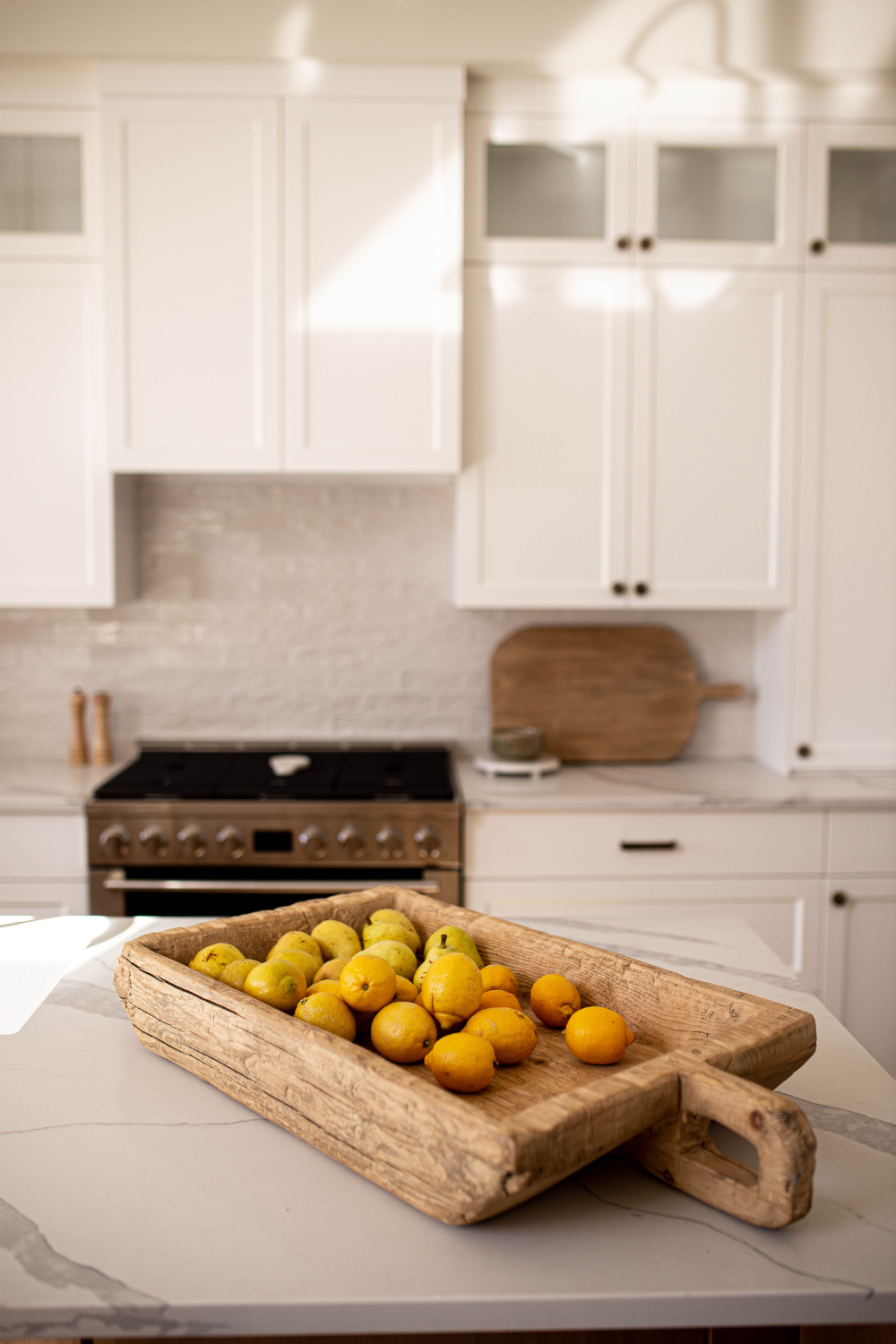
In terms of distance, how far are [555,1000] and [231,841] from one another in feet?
4.98

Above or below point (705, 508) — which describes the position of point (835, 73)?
above

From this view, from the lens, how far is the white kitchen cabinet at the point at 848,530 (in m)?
2.68

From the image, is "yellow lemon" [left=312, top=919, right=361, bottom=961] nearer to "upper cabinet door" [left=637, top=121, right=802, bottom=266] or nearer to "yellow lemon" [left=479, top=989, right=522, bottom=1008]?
"yellow lemon" [left=479, top=989, right=522, bottom=1008]

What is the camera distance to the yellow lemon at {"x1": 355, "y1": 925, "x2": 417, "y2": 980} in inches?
44.1

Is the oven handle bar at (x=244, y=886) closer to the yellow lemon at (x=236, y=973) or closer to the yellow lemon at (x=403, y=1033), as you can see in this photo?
the yellow lemon at (x=236, y=973)

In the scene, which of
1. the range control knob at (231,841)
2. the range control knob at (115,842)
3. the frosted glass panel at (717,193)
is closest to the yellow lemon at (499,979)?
the range control knob at (231,841)

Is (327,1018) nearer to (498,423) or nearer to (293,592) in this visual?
(498,423)

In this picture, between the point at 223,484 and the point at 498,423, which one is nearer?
the point at 498,423

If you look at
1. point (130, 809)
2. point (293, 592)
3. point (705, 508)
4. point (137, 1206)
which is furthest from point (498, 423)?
point (137, 1206)

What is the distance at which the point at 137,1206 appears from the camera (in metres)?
0.83

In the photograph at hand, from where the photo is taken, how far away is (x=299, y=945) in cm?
116

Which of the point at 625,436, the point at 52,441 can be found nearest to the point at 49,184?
the point at 52,441

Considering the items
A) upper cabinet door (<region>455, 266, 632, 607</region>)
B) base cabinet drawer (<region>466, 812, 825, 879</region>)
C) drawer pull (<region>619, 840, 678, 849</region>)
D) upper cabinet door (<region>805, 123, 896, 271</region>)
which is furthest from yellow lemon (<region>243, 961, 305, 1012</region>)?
upper cabinet door (<region>805, 123, 896, 271</region>)

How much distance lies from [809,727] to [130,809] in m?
1.84
